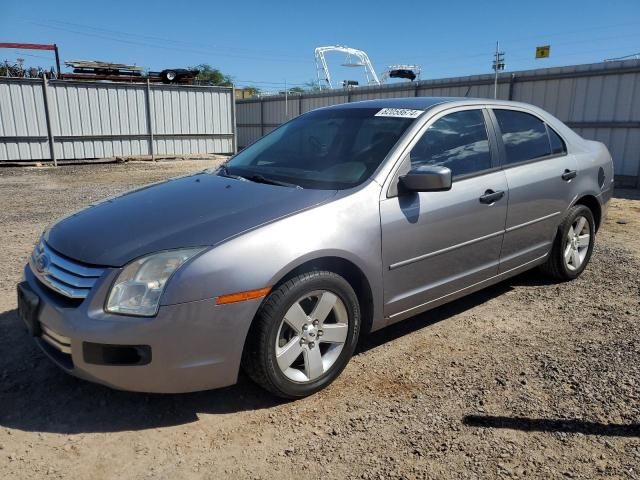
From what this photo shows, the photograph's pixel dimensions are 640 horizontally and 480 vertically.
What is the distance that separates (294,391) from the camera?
279 centimetres

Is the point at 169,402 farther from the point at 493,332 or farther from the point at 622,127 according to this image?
the point at 622,127

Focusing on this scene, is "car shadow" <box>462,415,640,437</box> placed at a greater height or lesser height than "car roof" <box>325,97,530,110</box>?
lesser

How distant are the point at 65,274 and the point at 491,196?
2768 mm

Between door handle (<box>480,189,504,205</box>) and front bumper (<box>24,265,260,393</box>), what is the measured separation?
1913mm

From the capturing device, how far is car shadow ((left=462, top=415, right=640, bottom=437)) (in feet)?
8.40

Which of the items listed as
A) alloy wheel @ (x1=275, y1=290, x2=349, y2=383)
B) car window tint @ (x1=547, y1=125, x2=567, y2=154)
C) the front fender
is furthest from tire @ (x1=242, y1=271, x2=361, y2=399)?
car window tint @ (x1=547, y1=125, x2=567, y2=154)

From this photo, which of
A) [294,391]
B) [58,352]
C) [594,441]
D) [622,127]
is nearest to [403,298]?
[294,391]

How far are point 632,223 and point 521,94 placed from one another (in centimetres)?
671

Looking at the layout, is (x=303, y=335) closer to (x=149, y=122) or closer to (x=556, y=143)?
(x=556, y=143)

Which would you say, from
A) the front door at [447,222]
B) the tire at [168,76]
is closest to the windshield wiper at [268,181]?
the front door at [447,222]

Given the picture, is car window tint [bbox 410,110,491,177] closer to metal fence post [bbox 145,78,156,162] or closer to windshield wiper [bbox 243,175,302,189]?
windshield wiper [bbox 243,175,302,189]

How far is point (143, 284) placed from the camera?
242 centimetres

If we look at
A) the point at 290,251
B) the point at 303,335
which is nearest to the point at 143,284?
the point at 290,251

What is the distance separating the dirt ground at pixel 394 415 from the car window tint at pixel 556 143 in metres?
1.45
